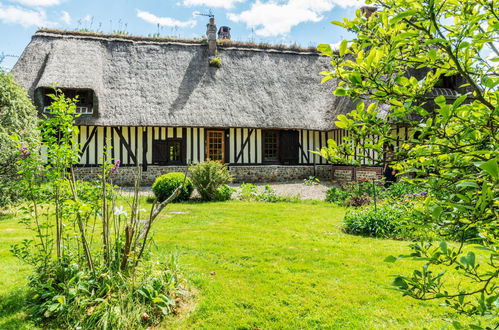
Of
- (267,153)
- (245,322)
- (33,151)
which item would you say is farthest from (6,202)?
(267,153)

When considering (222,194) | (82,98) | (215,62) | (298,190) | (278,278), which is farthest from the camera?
(215,62)

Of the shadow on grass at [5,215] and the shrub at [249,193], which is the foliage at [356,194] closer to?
the shrub at [249,193]

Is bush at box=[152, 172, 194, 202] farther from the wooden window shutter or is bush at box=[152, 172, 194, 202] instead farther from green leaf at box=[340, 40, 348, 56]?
green leaf at box=[340, 40, 348, 56]

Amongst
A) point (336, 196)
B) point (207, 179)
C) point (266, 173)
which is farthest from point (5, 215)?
point (266, 173)

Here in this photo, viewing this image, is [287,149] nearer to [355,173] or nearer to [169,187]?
[355,173]

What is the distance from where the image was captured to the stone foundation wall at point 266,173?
13.8m

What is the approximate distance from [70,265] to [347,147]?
285 centimetres

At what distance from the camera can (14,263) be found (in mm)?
4461

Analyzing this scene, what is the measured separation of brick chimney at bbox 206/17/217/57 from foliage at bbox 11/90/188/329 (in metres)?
14.6

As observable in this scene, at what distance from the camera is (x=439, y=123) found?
1.38 m

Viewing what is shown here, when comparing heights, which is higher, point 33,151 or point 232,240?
point 33,151

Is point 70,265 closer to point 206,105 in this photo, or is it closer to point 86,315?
point 86,315

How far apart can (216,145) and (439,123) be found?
572 inches

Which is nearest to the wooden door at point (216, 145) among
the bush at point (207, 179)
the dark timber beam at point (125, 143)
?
the dark timber beam at point (125, 143)
